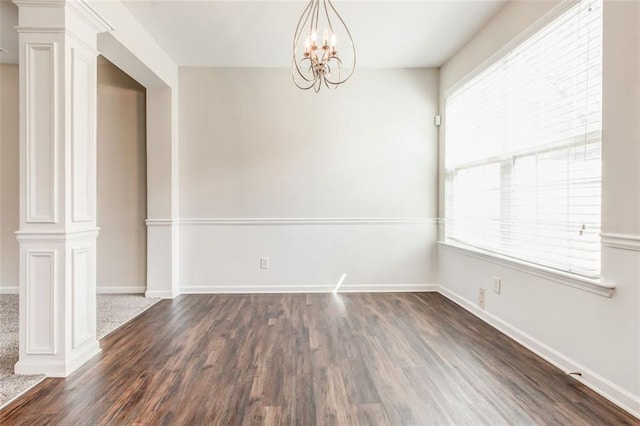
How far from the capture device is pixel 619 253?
188 cm

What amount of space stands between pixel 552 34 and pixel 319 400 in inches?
106

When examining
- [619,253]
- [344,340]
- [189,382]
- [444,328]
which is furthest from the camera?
[444,328]

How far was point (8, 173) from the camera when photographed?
4254 mm

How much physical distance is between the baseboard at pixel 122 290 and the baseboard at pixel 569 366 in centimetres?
363

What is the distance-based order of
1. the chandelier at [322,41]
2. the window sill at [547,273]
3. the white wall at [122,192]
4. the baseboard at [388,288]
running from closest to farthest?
the window sill at [547,273] → the chandelier at [322,41] → the white wall at [122,192] → the baseboard at [388,288]

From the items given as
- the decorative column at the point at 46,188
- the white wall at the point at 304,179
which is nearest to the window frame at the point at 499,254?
the white wall at the point at 304,179

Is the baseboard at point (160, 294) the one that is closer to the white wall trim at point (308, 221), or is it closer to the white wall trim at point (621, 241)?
the white wall trim at point (308, 221)

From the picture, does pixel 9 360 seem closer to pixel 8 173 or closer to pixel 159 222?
pixel 159 222

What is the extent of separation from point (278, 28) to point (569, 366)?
3.42m

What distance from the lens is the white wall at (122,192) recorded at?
423 centimetres

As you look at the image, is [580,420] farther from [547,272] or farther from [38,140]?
[38,140]

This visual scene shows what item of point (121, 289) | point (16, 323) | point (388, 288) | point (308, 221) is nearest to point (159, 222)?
point (121, 289)

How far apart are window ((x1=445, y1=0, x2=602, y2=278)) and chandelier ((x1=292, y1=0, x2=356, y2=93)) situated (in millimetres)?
1283

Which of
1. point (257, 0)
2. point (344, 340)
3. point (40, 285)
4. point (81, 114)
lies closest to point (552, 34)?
point (257, 0)
